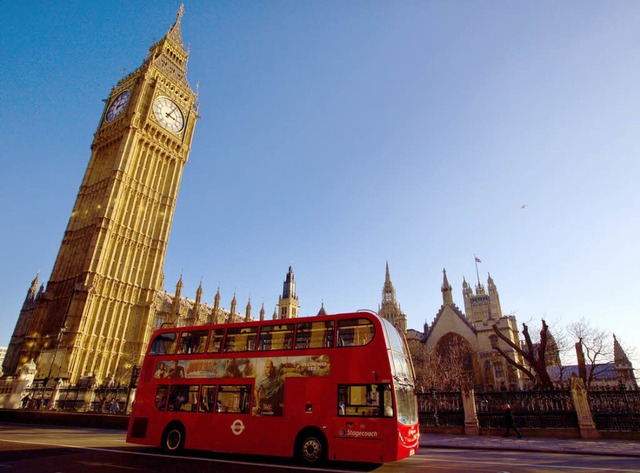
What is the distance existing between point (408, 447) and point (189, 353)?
7.40m

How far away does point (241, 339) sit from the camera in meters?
11.2

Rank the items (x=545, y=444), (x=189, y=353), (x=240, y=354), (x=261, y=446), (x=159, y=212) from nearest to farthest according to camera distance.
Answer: (x=261, y=446)
(x=240, y=354)
(x=189, y=353)
(x=545, y=444)
(x=159, y=212)

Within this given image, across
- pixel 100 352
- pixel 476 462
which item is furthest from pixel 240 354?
pixel 100 352

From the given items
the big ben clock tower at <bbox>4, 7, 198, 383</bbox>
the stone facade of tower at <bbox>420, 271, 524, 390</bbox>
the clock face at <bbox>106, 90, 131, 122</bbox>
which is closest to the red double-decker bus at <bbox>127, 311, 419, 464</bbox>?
the big ben clock tower at <bbox>4, 7, 198, 383</bbox>

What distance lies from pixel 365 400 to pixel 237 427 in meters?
3.99

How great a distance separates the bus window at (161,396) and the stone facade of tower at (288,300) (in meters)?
81.8

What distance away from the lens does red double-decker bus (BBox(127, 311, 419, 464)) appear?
891 cm

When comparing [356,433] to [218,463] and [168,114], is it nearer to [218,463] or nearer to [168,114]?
[218,463]

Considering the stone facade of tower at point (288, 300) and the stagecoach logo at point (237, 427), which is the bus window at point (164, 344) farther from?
the stone facade of tower at point (288, 300)

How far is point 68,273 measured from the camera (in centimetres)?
4631

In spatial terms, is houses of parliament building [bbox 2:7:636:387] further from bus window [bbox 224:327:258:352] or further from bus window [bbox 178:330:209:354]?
bus window [bbox 224:327:258:352]

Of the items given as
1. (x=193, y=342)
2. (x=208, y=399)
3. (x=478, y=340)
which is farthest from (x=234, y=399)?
(x=478, y=340)

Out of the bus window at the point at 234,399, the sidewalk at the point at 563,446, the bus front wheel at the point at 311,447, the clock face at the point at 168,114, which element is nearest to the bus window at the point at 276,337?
the bus window at the point at 234,399

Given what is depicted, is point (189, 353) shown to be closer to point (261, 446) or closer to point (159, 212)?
point (261, 446)
